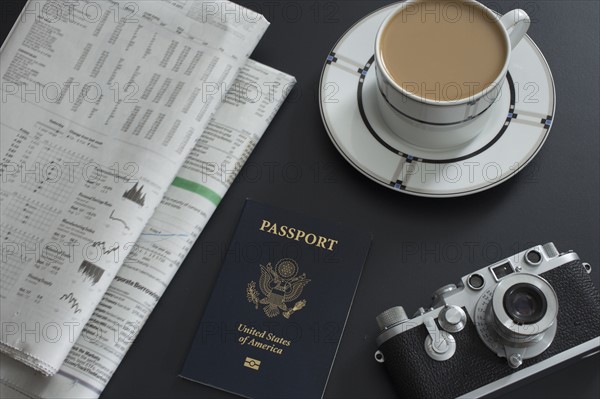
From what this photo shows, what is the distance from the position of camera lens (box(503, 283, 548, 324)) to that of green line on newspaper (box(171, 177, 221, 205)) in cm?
25

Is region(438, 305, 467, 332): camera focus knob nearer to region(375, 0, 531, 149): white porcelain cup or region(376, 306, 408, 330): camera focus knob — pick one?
region(376, 306, 408, 330): camera focus knob

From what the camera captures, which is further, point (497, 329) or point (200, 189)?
point (200, 189)

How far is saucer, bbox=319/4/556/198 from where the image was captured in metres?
A: 0.59

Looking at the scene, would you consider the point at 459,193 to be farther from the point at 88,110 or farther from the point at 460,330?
the point at 88,110

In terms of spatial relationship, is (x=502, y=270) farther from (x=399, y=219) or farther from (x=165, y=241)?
(x=165, y=241)

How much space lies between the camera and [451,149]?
23.6 inches

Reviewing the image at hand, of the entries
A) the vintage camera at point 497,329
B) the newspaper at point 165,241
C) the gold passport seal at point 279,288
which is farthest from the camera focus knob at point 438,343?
the newspaper at point 165,241

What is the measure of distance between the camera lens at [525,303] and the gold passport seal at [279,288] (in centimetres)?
16

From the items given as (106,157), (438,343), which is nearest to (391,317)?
(438,343)

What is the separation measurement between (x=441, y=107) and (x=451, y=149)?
7 cm

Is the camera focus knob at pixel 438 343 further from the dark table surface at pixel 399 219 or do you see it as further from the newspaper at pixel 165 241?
the newspaper at pixel 165 241

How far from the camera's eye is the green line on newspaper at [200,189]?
24.7 inches

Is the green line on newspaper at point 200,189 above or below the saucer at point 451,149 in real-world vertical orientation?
below

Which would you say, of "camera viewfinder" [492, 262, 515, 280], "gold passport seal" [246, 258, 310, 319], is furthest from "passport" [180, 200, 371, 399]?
"camera viewfinder" [492, 262, 515, 280]
